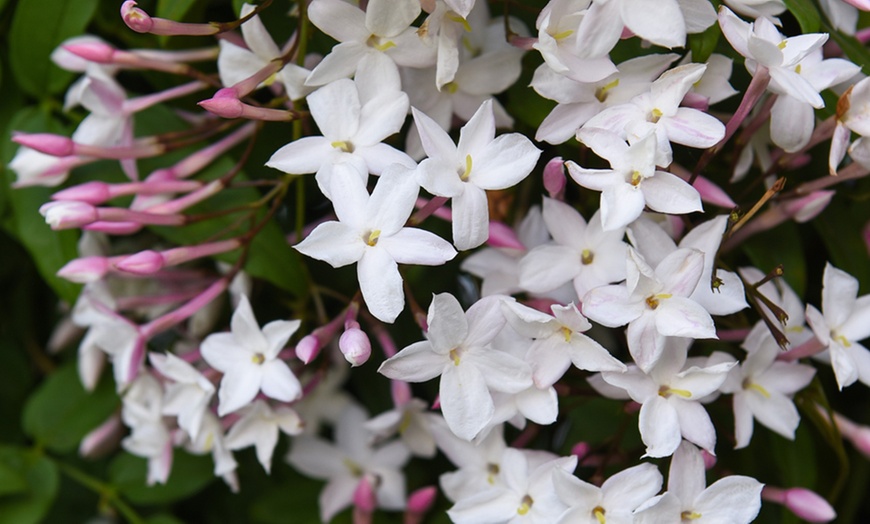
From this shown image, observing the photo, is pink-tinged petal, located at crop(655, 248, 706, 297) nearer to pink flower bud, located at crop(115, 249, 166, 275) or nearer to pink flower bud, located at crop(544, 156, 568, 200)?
pink flower bud, located at crop(544, 156, 568, 200)

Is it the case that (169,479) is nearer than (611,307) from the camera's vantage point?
No

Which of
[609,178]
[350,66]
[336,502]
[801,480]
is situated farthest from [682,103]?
[336,502]

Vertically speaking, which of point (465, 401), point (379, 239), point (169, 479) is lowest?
point (169, 479)

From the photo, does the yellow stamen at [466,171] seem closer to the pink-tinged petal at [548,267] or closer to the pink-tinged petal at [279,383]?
the pink-tinged petal at [548,267]

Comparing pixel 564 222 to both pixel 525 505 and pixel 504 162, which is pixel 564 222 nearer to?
pixel 504 162

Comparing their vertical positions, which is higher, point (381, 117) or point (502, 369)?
point (381, 117)

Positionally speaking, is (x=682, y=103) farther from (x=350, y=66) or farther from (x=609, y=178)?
(x=350, y=66)

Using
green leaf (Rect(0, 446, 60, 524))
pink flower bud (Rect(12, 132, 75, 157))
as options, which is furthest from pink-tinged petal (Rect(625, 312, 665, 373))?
green leaf (Rect(0, 446, 60, 524))

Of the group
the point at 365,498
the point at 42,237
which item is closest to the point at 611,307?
the point at 365,498
